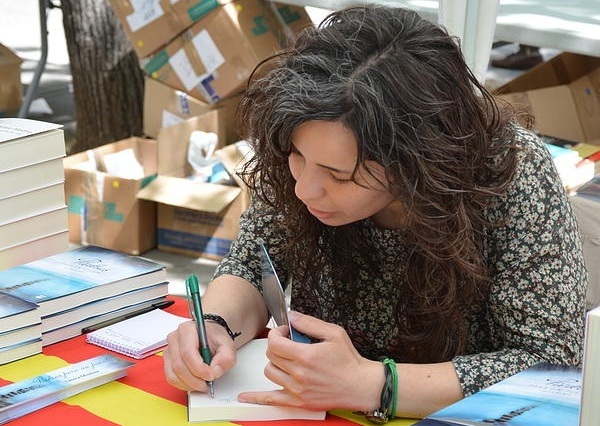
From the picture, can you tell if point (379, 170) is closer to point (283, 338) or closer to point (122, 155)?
point (283, 338)

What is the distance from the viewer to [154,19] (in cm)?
432

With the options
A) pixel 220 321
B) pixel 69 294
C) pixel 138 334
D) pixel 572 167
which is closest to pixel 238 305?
pixel 220 321

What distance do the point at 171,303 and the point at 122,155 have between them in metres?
2.54

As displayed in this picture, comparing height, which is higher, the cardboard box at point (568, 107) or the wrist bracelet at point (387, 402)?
the cardboard box at point (568, 107)

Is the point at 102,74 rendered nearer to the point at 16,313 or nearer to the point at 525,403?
the point at 16,313

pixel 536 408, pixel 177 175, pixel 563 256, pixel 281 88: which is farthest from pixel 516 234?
pixel 177 175

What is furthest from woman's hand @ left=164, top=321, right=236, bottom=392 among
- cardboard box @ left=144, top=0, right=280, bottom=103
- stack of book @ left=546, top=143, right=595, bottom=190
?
cardboard box @ left=144, top=0, right=280, bottom=103

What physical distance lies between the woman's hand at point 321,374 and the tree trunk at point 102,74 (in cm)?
349

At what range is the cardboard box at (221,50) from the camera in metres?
4.12

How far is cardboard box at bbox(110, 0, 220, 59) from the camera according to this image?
4.22 m

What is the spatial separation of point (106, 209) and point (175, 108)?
567mm

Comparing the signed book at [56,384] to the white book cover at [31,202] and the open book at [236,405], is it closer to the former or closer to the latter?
the open book at [236,405]

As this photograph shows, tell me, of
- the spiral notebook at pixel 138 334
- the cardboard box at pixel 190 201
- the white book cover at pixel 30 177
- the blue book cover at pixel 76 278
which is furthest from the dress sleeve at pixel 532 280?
the cardboard box at pixel 190 201

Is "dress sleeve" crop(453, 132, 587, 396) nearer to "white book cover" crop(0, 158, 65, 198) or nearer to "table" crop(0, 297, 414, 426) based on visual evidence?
"table" crop(0, 297, 414, 426)
